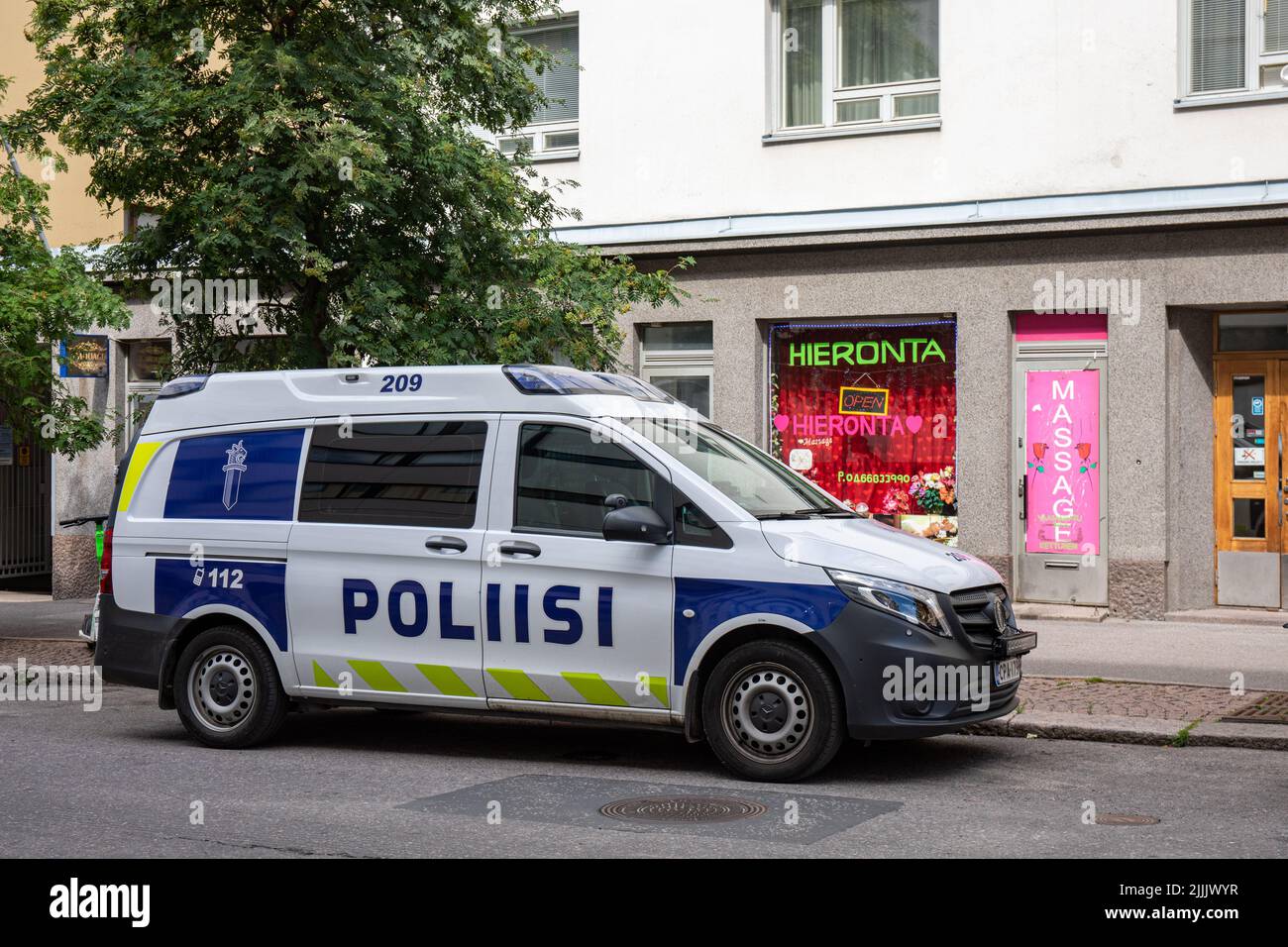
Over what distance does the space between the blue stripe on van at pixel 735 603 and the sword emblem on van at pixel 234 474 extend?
2983mm

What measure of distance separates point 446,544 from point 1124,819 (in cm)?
385

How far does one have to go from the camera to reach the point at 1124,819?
728 cm

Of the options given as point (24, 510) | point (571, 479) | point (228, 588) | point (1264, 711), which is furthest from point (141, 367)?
point (1264, 711)

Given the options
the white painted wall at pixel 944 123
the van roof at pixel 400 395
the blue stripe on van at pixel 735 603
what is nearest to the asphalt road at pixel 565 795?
the blue stripe on van at pixel 735 603

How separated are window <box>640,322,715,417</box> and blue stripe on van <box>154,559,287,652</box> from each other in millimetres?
8752

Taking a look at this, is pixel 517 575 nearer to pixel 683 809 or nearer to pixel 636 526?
pixel 636 526

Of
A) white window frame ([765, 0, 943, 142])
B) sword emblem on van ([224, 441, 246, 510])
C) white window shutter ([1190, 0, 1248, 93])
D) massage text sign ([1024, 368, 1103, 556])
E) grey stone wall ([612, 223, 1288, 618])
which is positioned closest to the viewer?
sword emblem on van ([224, 441, 246, 510])

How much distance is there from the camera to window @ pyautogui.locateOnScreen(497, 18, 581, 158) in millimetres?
18266

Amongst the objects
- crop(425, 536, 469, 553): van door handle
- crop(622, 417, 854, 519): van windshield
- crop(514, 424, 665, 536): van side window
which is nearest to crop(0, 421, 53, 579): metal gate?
crop(425, 536, 469, 553): van door handle

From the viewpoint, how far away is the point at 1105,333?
15.5m

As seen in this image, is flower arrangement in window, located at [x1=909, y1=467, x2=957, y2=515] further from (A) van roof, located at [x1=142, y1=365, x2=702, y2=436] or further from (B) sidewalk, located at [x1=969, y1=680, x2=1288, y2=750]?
(A) van roof, located at [x1=142, y1=365, x2=702, y2=436]

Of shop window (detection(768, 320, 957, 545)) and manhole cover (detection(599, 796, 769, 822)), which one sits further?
shop window (detection(768, 320, 957, 545))

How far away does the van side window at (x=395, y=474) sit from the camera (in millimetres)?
8898
